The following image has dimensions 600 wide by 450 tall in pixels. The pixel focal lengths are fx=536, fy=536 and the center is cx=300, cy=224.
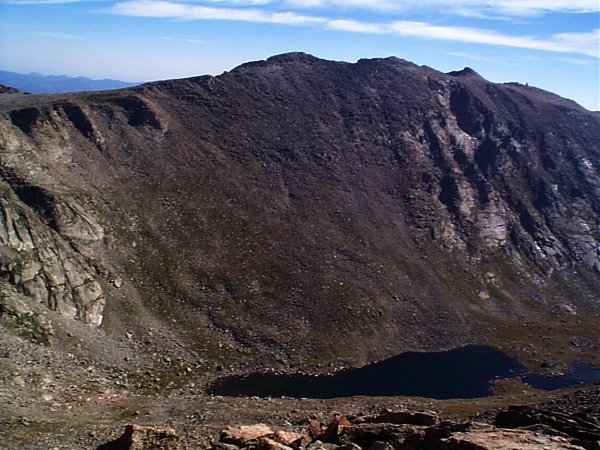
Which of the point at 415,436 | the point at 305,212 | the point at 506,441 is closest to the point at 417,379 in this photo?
the point at 305,212

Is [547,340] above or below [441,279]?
below

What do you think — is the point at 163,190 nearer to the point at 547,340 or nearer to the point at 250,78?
the point at 250,78

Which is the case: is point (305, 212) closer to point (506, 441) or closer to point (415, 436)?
point (415, 436)

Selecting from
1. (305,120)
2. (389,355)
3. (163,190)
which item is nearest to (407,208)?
(305,120)

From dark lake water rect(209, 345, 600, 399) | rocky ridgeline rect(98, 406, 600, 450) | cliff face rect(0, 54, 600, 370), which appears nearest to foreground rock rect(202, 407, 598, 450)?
rocky ridgeline rect(98, 406, 600, 450)

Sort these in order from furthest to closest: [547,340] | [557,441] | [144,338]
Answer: [547,340]
[144,338]
[557,441]

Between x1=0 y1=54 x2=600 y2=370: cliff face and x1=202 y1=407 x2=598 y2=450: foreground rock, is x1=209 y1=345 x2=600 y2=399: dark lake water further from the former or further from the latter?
x1=202 y1=407 x2=598 y2=450: foreground rock

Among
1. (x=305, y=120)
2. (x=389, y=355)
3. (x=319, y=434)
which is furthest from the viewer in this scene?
(x=305, y=120)
